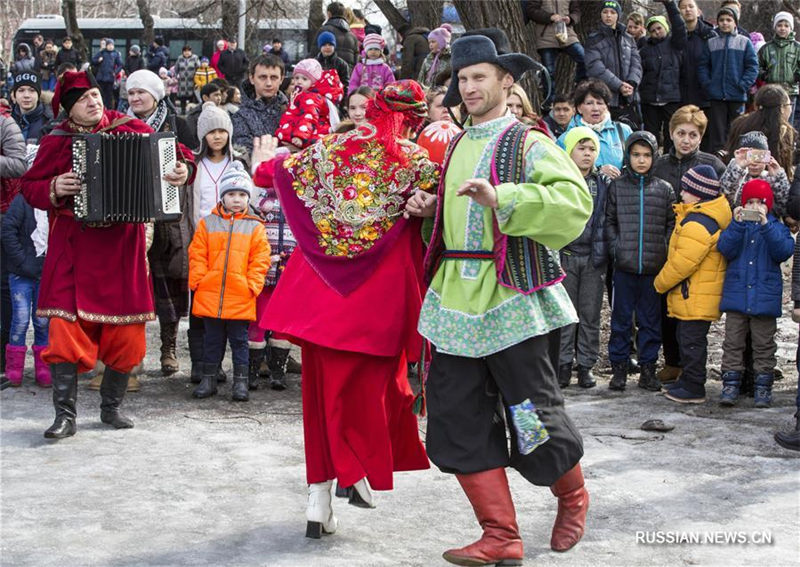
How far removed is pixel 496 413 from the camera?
14.9ft

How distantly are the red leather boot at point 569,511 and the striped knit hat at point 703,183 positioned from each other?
3.56m

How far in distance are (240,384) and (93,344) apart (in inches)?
46.0

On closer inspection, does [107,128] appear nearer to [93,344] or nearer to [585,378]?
[93,344]

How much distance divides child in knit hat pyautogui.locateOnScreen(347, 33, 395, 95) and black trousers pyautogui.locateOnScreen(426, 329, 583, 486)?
29.0ft

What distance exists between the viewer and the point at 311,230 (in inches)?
197

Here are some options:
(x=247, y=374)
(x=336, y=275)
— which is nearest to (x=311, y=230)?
(x=336, y=275)

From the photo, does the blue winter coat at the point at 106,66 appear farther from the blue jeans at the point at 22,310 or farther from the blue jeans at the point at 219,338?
the blue jeans at the point at 219,338

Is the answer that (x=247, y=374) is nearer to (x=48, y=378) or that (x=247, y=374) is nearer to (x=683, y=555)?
(x=48, y=378)

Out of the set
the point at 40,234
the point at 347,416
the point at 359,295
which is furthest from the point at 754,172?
the point at 40,234

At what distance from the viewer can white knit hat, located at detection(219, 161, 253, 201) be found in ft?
25.0

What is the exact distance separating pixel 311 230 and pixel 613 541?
1879 millimetres

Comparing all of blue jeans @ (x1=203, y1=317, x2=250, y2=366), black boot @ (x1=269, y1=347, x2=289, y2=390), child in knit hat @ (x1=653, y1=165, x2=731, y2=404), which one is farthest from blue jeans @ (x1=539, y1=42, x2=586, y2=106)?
blue jeans @ (x1=203, y1=317, x2=250, y2=366)

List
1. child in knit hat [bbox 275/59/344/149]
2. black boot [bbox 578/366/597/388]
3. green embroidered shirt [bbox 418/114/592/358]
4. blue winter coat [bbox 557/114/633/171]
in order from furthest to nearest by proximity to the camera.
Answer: blue winter coat [bbox 557/114/633/171], black boot [bbox 578/366/597/388], child in knit hat [bbox 275/59/344/149], green embroidered shirt [bbox 418/114/592/358]

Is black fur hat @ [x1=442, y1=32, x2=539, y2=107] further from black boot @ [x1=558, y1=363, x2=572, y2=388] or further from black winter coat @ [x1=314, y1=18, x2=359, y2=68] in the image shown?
black winter coat @ [x1=314, y1=18, x2=359, y2=68]
